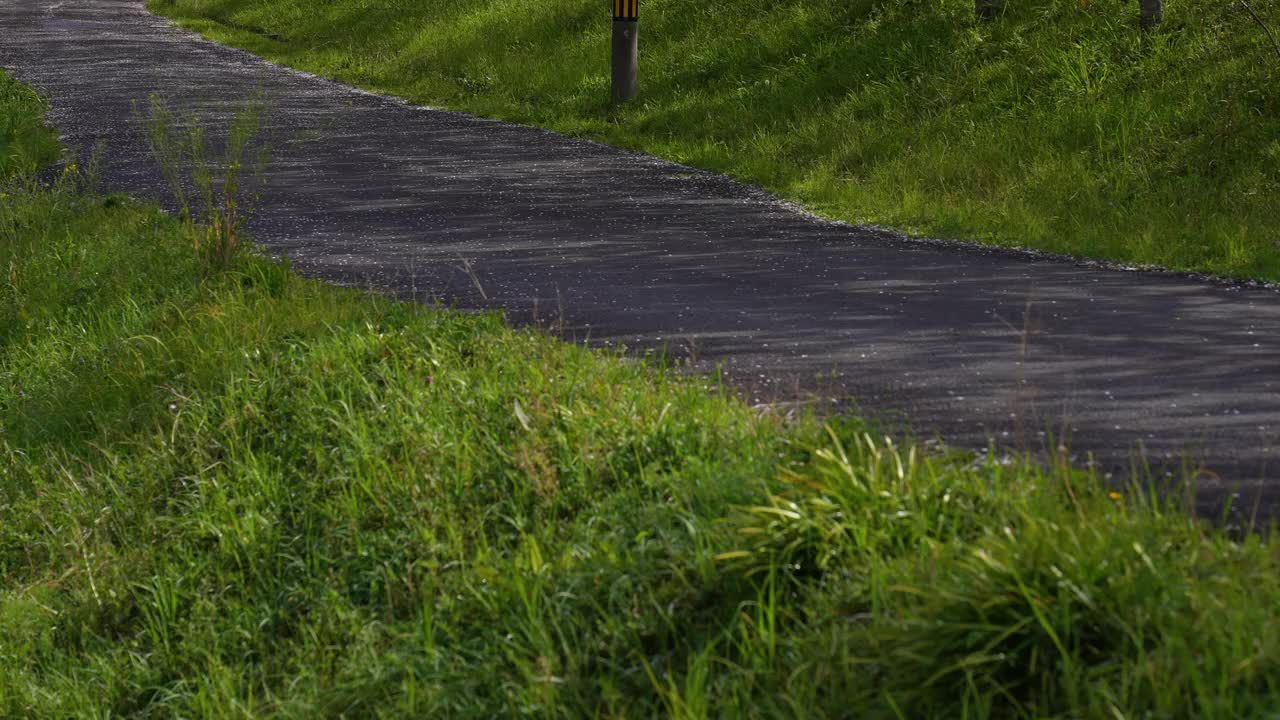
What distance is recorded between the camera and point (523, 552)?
5262 mm

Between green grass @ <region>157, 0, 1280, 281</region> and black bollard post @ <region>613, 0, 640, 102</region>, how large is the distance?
1.00 feet

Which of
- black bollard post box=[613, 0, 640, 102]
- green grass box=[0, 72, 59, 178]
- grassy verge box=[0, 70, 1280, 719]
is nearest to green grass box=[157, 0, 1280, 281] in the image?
black bollard post box=[613, 0, 640, 102]

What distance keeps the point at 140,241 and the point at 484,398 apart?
4807 mm

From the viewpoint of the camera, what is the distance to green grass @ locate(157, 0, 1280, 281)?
37.4 ft

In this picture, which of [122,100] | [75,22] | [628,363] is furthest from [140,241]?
[75,22]

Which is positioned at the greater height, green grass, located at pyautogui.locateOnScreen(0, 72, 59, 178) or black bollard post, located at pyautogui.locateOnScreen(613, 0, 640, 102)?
black bollard post, located at pyautogui.locateOnScreen(613, 0, 640, 102)

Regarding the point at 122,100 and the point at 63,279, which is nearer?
the point at 63,279

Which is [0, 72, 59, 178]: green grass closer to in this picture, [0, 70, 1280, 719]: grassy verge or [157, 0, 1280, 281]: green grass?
[157, 0, 1280, 281]: green grass

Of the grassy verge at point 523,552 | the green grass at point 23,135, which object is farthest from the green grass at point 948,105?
the grassy verge at point 523,552

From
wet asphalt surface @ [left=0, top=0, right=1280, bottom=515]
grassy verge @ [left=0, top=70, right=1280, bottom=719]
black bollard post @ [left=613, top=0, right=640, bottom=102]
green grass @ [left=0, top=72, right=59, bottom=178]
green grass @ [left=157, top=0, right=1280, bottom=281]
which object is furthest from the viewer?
black bollard post @ [left=613, top=0, right=640, bottom=102]

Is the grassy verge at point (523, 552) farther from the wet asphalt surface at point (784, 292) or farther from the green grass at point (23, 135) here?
the green grass at point (23, 135)

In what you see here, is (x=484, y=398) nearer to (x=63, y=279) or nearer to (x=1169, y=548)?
(x=1169, y=548)

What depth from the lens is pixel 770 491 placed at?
4.90 m

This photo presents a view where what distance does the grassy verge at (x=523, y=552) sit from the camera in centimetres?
392
